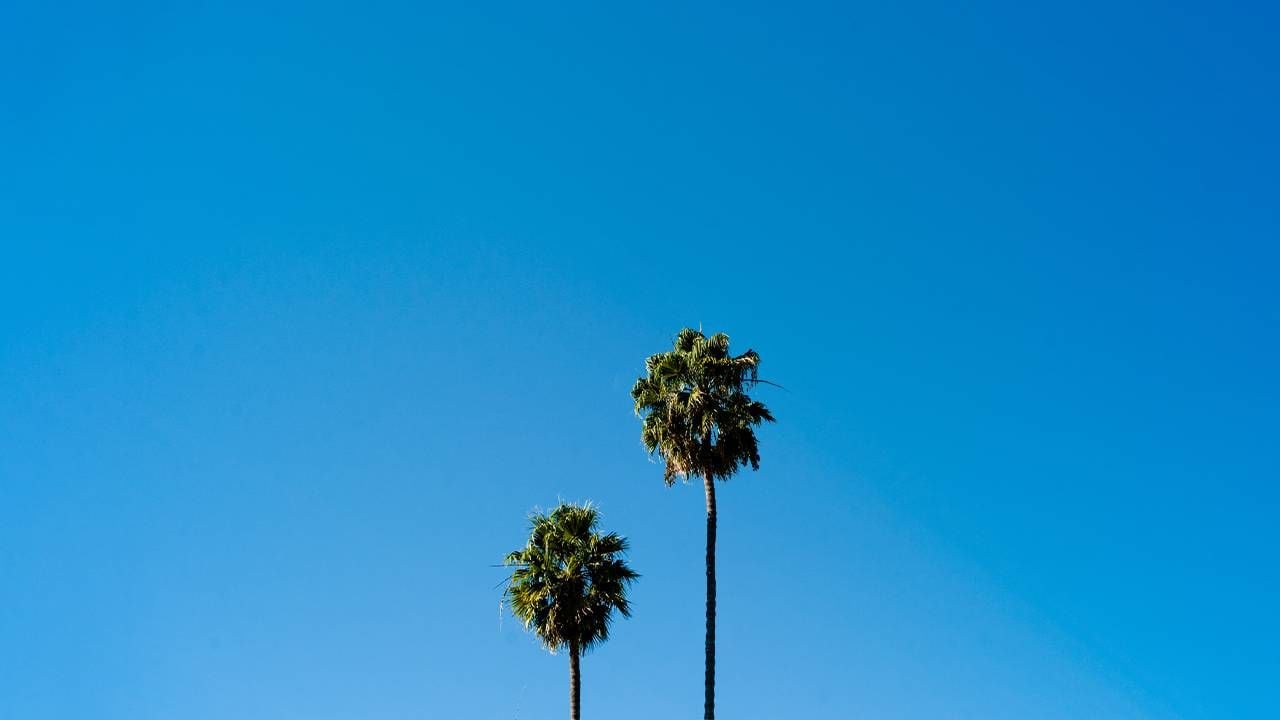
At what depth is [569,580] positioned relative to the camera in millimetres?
43750

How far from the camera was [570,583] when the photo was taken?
43.7 meters

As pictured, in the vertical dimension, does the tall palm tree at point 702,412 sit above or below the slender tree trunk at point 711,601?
above

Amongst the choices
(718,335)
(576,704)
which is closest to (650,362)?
(718,335)

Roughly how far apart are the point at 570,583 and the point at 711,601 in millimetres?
5676

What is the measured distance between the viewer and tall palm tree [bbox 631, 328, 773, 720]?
44031mm

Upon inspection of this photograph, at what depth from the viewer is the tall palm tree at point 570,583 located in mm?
42938

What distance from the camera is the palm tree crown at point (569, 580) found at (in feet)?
141

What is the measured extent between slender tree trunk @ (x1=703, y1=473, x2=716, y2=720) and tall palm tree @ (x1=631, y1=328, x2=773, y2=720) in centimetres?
5

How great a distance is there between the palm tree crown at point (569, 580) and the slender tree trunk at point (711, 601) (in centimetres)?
369

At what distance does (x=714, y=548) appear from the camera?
1663 inches

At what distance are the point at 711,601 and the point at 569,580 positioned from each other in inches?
226

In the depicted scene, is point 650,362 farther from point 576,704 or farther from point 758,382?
point 576,704

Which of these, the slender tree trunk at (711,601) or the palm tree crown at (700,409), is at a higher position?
the palm tree crown at (700,409)

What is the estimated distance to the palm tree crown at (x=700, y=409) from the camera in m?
44.1
